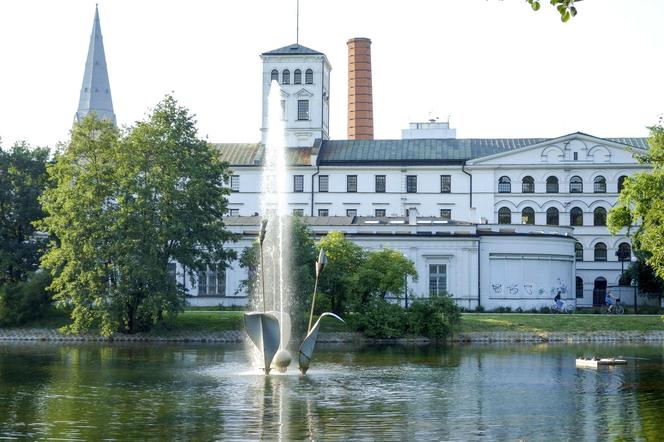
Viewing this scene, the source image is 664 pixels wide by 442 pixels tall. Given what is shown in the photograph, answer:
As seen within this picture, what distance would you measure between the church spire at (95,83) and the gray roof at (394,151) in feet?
205

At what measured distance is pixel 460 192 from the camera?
9212 centimetres

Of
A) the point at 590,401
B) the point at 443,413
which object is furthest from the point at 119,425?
the point at 590,401

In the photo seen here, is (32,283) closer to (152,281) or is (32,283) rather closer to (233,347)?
(152,281)

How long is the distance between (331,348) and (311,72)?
48467 mm

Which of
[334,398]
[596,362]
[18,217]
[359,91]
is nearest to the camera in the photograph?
[334,398]

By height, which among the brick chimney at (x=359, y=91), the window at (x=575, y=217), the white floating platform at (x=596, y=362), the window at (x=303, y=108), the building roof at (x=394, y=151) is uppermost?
the brick chimney at (x=359, y=91)

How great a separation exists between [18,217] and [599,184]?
1918 inches

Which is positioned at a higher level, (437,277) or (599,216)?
(599,216)

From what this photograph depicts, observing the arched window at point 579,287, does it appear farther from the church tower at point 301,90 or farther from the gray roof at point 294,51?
the gray roof at point 294,51

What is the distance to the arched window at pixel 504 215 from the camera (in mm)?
91250

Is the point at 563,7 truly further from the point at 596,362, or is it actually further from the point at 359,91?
the point at 359,91

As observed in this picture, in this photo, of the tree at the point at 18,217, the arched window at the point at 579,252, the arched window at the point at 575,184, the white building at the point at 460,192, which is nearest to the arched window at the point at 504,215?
the white building at the point at 460,192

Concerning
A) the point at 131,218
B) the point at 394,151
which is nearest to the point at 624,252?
Answer: the point at 394,151

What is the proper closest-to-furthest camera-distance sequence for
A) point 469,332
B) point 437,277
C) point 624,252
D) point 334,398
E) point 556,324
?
point 334,398
point 469,332
point 556,324
point 437,277
point 624,252
